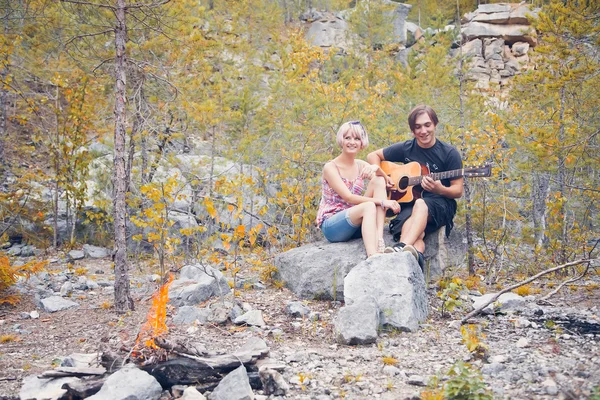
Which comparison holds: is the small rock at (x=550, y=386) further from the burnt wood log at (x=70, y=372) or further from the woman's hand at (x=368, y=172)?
the woman's hand at (x=368, y=172)

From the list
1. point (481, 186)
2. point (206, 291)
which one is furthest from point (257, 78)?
point (206, 291)

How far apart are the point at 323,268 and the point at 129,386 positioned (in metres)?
2.83

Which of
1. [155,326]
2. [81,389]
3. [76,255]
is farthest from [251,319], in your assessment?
[76,255]

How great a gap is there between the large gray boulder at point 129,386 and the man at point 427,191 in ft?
9.08

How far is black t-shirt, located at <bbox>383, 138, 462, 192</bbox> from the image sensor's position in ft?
18.1

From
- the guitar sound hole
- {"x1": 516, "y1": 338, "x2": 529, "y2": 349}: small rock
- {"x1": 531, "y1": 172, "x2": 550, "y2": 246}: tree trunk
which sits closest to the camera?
{"x1": 516, "y1": 338, "x2": 529, "y2": 349}: small rock

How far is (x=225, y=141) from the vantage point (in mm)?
10680

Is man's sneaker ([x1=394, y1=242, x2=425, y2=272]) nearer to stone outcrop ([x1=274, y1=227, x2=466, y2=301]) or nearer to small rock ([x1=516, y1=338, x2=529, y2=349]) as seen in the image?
stone outcrop ([x1=274, y1=227, x2=466, y2=301])

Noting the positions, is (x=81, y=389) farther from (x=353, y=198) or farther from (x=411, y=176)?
(x=411, y=176)

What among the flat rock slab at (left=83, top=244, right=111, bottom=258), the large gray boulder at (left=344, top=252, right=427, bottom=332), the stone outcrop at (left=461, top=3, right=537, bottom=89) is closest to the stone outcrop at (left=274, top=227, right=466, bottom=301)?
the large gray boulder at (left=344, top=252, right=427, bottom=332)

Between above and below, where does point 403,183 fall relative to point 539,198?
above

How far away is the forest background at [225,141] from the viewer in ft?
19.8

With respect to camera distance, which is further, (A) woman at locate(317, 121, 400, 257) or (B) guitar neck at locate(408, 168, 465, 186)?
(B) guitar neck at locate(408, 168, 465, 186)

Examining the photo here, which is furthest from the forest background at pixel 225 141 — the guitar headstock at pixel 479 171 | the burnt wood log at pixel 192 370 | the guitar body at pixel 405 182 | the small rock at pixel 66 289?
the burnt wood log at pixel 192 370
